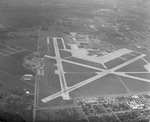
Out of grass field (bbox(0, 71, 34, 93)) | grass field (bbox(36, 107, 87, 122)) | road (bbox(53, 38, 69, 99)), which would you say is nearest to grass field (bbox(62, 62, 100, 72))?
road (bbox(53, 38, 69, 99))

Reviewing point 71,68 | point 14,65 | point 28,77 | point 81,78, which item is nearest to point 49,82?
point 28,77

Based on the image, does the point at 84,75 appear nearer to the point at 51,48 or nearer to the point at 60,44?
the point at 51,48

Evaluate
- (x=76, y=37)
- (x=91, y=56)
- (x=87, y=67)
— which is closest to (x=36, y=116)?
(x=87, y=67)

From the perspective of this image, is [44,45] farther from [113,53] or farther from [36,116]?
[36,116]

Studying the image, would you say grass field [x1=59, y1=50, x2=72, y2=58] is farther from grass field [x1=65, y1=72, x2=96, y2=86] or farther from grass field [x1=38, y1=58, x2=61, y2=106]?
grass field [x1=65, y1=72, x2=96, y2=86]

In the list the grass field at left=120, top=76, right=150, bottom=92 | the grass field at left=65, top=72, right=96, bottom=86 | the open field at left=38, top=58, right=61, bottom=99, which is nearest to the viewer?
the open field at left=38, top=58, right=61, bottom=99

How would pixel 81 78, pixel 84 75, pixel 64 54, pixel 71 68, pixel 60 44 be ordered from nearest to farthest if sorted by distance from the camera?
pixel 81 78, pixel 84 75, pixel 71 68, pixel 64 54, pixel 60 44

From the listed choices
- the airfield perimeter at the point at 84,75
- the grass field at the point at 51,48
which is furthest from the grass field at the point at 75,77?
the grass field at the point at 51,48

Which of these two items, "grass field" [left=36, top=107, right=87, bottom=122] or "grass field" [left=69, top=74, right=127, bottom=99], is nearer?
"grass field" [left=36, top=107, right=87, bottom=122]
